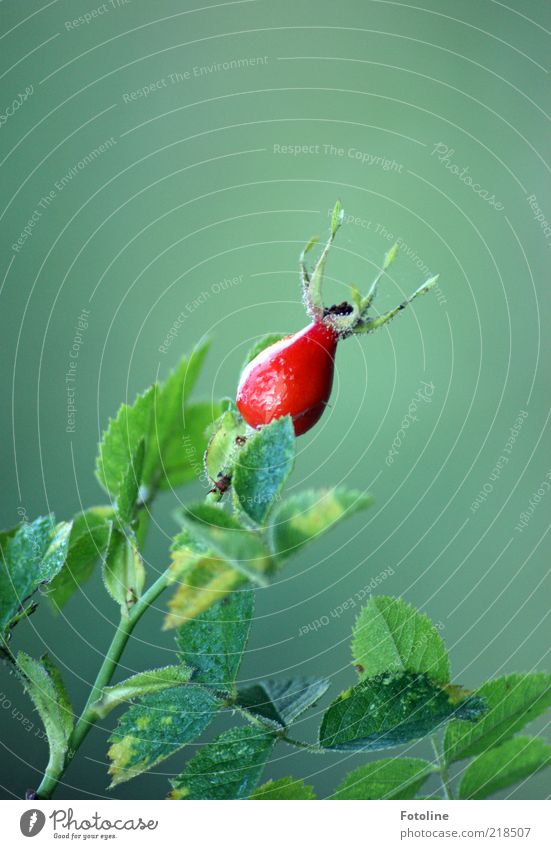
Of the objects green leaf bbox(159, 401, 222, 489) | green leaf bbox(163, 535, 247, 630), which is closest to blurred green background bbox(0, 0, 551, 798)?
green leaf bbox(159, 401, 222, 489)

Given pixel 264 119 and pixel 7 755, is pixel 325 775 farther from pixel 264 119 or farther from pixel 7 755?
pixel 264 119

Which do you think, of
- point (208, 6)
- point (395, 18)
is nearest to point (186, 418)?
point (208, 6)

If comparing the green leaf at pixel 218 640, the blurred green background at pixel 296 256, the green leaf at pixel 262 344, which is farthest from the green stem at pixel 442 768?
the blurred green background at pixel 296 256

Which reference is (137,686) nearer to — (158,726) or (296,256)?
(158,726)

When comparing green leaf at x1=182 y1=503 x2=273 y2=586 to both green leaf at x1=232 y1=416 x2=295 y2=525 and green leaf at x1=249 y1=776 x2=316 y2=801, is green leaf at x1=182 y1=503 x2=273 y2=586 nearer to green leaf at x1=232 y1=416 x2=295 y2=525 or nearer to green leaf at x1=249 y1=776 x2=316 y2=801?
green leaf at x1=232 y1=416 x2=295 y2=525

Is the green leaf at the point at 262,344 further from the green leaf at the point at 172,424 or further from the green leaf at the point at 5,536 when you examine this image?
the green leaf at the point at 5,536

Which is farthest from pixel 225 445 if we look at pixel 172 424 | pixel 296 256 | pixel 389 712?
pixel 296 256
